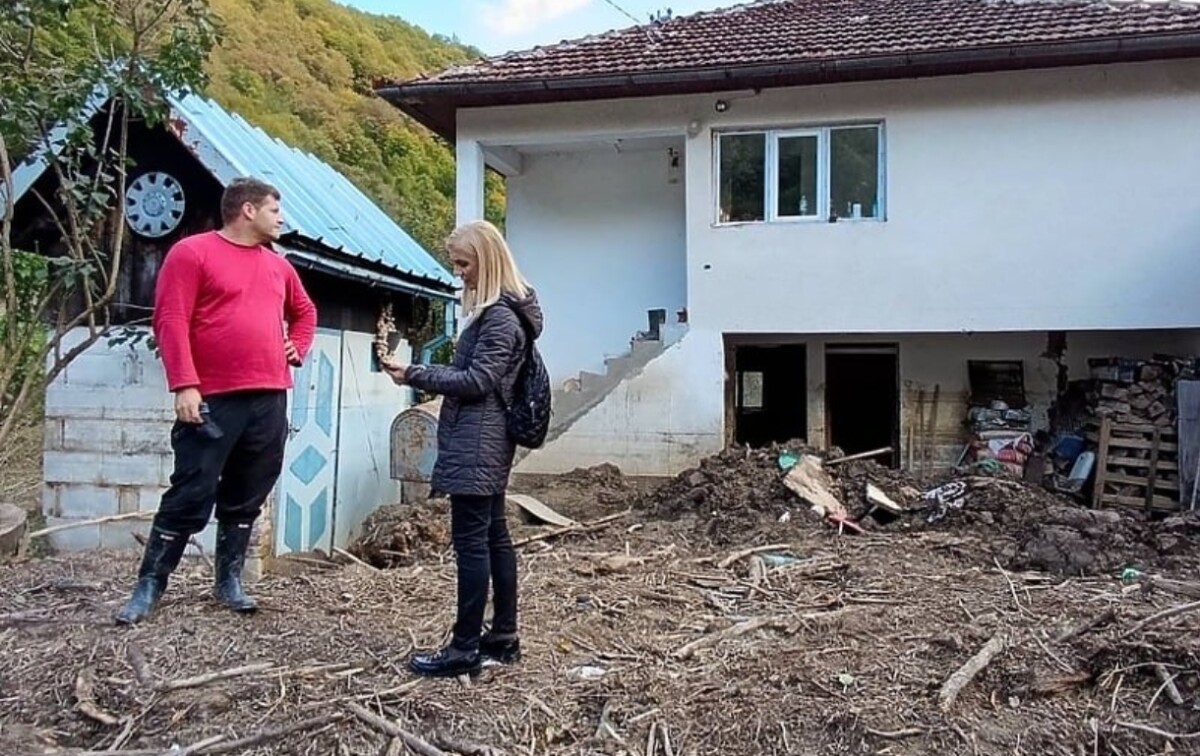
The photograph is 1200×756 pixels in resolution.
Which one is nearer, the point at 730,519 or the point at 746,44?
→ the point at 730,519

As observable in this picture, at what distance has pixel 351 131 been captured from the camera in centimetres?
2962

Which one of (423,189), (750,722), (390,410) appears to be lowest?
(750,722)

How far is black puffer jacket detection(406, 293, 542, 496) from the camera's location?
3.53 metres

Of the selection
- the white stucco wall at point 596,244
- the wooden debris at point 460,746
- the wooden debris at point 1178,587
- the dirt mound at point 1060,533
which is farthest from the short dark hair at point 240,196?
the white stucco wall at point 596,244

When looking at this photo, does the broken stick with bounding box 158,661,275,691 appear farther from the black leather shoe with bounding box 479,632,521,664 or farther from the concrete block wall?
the concrete block wall

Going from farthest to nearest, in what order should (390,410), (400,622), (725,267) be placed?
(390,410) < (725,267) < (400,622)

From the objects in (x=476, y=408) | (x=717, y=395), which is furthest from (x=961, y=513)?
(x=476, y=408)

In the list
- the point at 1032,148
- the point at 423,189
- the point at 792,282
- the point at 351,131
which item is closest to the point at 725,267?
the point at 792,282

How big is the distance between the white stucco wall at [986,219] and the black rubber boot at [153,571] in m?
7.16

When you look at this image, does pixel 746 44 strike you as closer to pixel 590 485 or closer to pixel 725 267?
pixel 725 267

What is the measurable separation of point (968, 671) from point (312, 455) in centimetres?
710

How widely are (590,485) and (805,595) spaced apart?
4.88 meters

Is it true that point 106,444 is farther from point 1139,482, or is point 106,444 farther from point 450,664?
point 1139,482

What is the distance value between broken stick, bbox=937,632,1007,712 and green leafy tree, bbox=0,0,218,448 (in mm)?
6082
